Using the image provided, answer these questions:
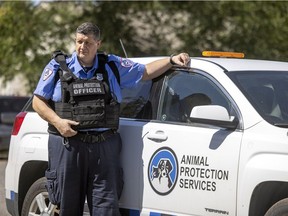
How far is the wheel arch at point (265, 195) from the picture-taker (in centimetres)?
522

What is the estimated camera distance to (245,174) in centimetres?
520

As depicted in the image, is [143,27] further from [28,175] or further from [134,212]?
[134,212]

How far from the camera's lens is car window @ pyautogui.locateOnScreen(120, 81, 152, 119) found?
20.0 ft

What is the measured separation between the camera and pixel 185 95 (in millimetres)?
5898

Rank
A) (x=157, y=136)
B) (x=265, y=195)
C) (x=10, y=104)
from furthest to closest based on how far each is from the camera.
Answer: (x=10, y=104), (x=157, y=136), (x=265, y=195)

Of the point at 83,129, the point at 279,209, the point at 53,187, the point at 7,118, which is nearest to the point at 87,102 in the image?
the point at 83,129

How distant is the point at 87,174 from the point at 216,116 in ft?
3.57

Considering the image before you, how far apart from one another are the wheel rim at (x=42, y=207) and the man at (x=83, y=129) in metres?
0.39

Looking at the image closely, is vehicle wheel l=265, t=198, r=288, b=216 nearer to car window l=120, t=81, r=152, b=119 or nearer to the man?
the man

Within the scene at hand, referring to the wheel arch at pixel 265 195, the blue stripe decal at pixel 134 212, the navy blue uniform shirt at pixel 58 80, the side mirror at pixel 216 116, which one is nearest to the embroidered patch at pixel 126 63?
the navy blue uniform shirt at pixel 58 80

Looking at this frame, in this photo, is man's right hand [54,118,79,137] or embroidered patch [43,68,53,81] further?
embroidered patch [43,68,53,81]

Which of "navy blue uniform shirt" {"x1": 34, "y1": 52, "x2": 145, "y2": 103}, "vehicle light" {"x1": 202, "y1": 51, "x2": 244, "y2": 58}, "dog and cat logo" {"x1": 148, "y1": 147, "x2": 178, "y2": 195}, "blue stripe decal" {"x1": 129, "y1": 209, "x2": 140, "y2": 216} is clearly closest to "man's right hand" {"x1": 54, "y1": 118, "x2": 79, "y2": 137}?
"navy blue uniform shirt" {"x1": 34, "y1": 52, "x2": 145, "y2": 103}

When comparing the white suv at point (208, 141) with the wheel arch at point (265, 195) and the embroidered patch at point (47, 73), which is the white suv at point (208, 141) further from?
the embroidered patch at point (47, 73)

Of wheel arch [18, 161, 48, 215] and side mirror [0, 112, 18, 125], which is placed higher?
side mirror [0, 112, 18, 125]
